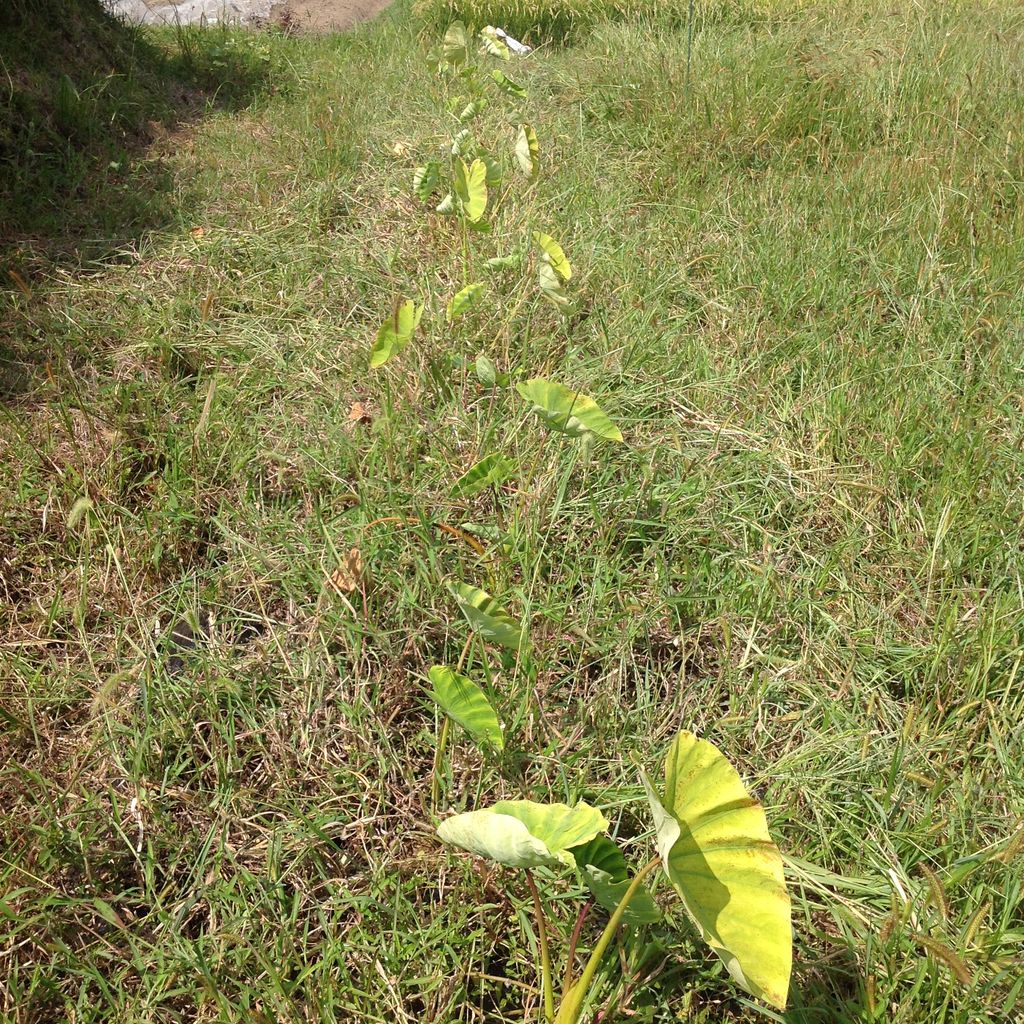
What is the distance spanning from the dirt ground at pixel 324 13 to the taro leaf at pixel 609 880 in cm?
555

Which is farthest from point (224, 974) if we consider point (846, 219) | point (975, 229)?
point (975, 229)

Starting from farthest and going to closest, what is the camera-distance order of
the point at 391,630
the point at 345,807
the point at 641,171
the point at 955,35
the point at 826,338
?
1. the point at 955,35
2. the point at 641,171
3. the point at 826,338
4. the point at 391,630
5. the point at 345,807

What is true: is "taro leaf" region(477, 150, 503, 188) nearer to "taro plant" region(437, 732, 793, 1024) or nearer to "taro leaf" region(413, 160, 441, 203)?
"taro leaf" region(413, 160, 441, 203)

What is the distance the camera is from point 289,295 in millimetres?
2293

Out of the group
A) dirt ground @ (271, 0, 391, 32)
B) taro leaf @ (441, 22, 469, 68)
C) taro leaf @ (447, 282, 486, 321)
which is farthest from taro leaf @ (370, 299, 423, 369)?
dirt ground @ (271, 0, 391, 32)

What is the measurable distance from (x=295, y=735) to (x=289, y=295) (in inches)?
56.0

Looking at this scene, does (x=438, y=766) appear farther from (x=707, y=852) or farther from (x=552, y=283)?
(x=552, y=283)

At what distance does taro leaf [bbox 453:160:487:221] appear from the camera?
1.93 m

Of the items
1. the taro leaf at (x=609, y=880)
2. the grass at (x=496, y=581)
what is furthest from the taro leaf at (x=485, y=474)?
the taro leaf at (x=609, y=880)

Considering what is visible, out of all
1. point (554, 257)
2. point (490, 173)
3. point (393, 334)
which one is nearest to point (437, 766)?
point (393, 334)

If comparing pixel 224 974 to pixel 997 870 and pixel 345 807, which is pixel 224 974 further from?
pixel 997 870

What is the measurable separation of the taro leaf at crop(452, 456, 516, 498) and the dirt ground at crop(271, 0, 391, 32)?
4.83 meters

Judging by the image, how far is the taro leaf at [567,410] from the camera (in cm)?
133

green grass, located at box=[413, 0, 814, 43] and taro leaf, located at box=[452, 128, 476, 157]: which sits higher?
green grass, located at box=[413, 0, 814, 43]
